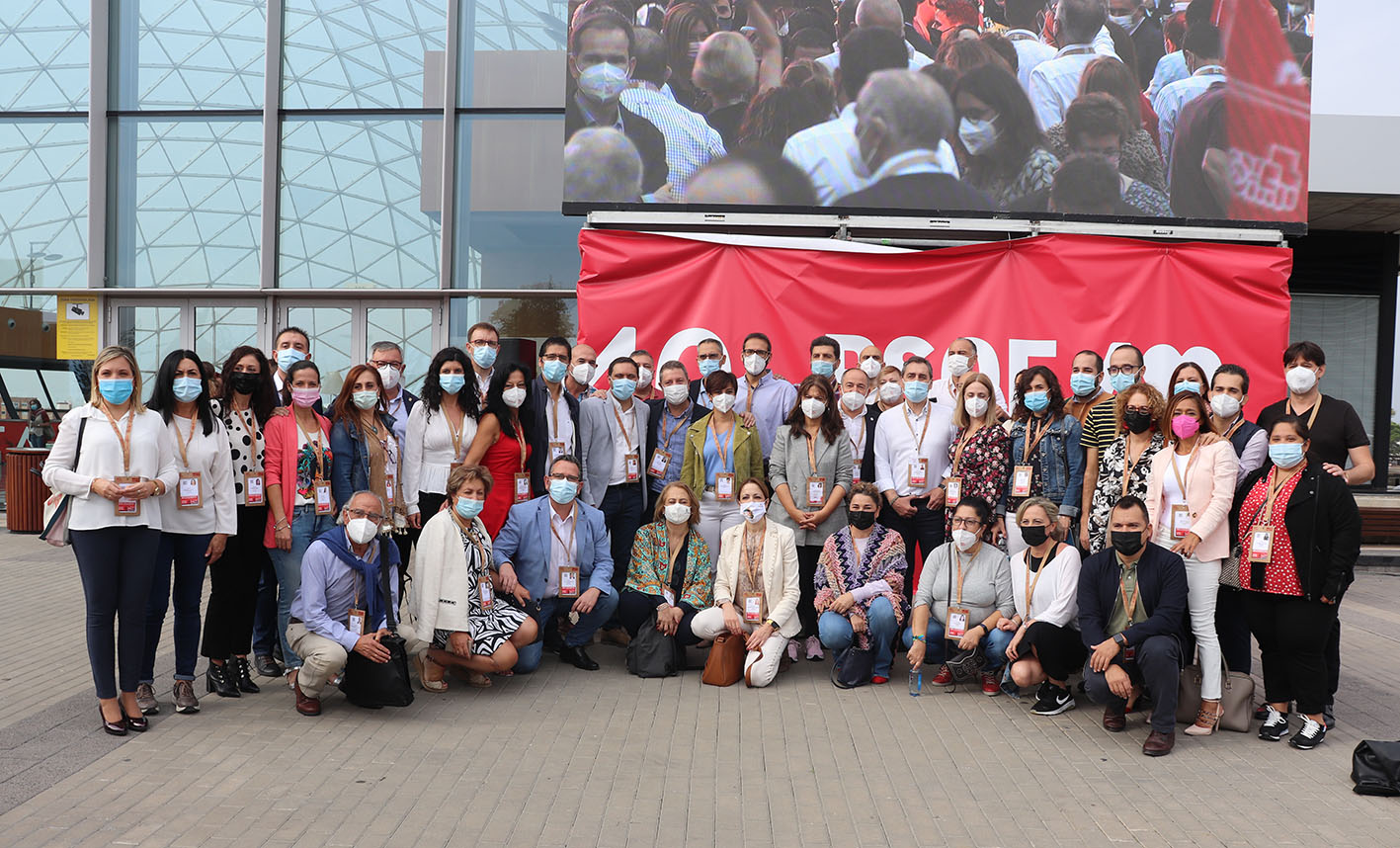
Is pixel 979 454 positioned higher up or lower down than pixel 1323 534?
higher up

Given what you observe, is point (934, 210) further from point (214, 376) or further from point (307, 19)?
point (307, 19)

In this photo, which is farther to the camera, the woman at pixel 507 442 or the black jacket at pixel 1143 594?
the woman at pixel 507 442

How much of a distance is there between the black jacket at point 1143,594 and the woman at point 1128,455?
0.27 meters

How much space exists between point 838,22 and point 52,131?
10368 millimetres

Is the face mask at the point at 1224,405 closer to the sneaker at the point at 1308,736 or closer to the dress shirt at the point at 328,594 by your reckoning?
the sneaker at the point at 1308,736

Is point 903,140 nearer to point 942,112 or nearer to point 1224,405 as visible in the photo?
point 942,112

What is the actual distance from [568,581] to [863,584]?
6.05 ft

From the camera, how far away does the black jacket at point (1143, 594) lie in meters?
5.48

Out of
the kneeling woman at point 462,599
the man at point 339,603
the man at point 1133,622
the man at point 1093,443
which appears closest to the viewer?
the man at point 1133,622

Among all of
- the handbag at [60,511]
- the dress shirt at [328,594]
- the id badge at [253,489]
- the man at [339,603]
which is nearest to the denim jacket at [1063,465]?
the man at [339,603]

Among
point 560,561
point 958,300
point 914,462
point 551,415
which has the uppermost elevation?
point 958,300

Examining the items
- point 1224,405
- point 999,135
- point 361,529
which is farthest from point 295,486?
point 999,135

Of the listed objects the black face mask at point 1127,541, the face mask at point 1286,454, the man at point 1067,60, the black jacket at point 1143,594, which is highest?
the man at point 1067,60

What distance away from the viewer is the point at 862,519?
6.66 m
